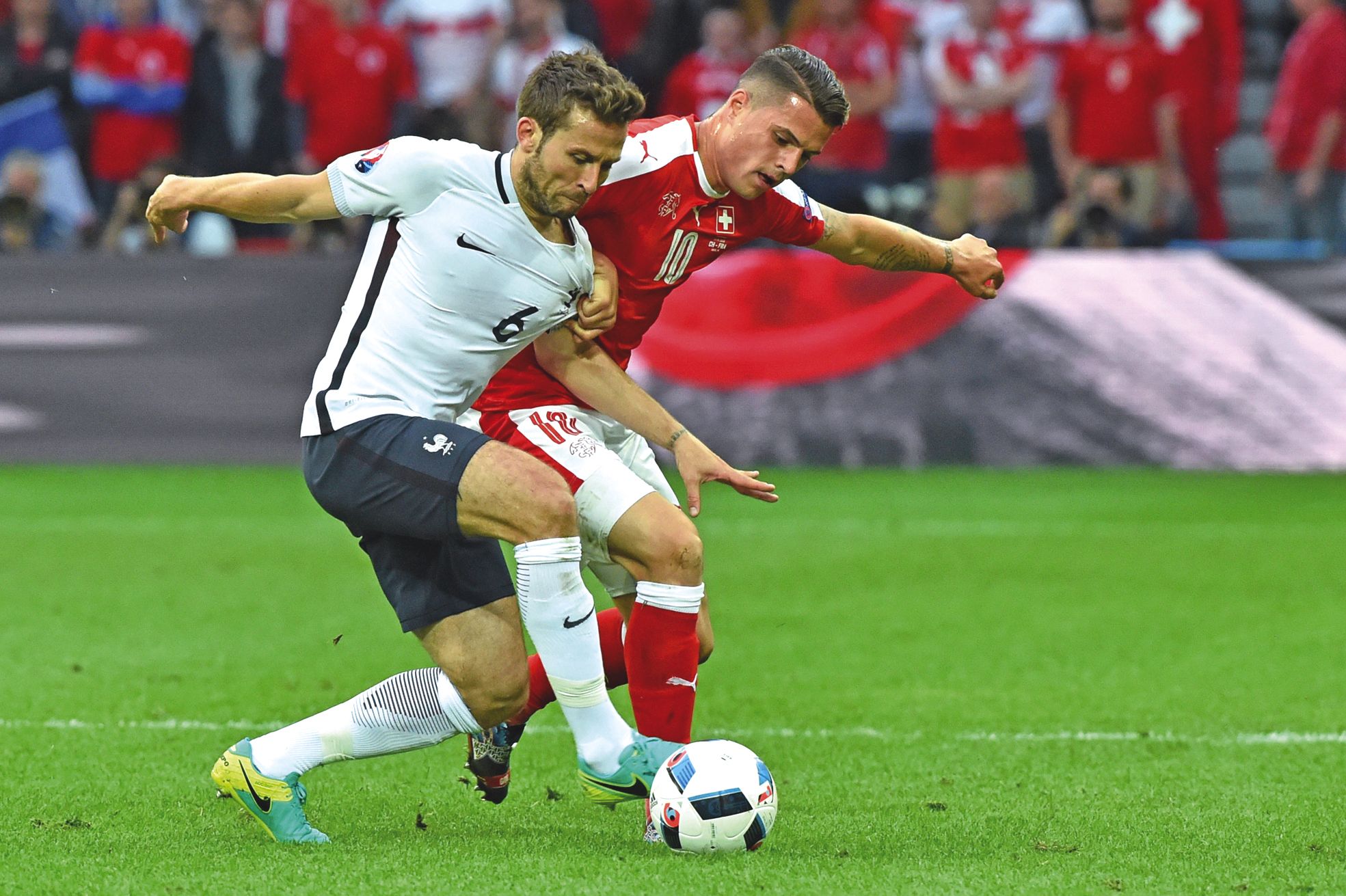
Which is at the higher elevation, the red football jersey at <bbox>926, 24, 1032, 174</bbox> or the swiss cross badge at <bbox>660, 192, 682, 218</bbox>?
the swiss cross badge at <bbox>660, 192, 682, 218</bbox>

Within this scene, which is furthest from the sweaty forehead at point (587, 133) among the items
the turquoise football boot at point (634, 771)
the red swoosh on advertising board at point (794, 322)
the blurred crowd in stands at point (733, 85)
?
the blurred crowd in stands at point (733, 85)

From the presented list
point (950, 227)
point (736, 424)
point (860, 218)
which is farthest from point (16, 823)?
point (950, 227)

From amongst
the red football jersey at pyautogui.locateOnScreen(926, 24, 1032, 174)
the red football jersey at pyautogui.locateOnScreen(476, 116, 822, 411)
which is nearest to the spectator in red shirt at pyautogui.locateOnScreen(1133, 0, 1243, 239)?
the red football jersey at pyautogui.locateOnScreen(926, 24, 1032, 174)

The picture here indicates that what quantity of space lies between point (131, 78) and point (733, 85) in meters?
4.73

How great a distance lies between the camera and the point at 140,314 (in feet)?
39.6

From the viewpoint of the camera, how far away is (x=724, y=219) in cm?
525

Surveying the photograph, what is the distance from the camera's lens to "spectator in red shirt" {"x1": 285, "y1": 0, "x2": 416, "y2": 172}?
46.4 feet

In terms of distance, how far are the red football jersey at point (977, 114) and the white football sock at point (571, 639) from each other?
32.1ft

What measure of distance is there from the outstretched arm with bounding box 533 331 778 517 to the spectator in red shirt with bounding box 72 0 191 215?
10.3 m

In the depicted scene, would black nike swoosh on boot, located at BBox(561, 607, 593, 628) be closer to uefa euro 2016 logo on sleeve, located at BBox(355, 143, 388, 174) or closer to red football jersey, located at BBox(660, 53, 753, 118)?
uefa euro 2016 logo on sleeve, located at BBox(355, 143, 388, 174)

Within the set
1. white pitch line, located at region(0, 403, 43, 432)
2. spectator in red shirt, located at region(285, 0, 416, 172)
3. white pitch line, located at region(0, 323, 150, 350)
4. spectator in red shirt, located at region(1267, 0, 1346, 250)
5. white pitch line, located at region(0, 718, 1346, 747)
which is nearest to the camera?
white pitch line, located at region(0, 718, 1346, 747)

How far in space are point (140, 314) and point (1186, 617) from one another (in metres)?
7.18

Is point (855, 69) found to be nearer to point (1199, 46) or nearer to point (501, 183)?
point (1199, 46)

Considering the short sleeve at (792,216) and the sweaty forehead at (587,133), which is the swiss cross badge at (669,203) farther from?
the sweaty forehead at (587,133)
